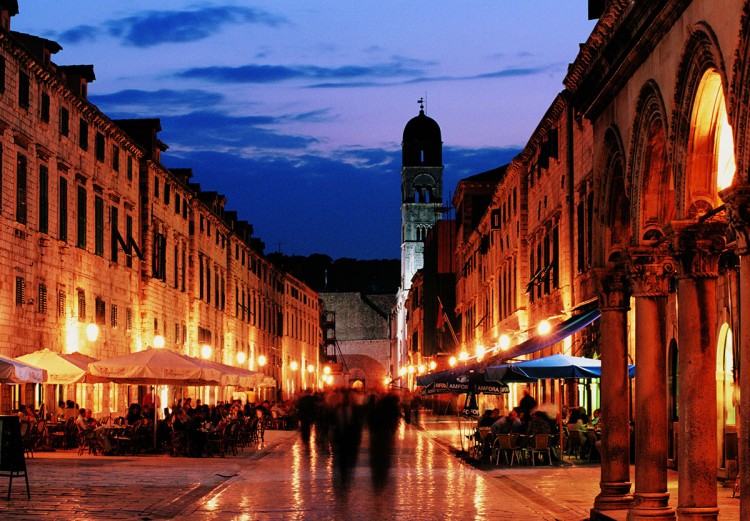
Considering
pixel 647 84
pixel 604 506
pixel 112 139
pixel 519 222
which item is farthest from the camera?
pixel 519 222

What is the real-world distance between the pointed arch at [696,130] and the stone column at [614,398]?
369cm

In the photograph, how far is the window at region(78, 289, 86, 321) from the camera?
4103 cm

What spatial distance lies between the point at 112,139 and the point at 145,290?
292 inches

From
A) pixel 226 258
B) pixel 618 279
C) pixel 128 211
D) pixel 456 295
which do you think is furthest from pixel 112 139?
pixel 456 295

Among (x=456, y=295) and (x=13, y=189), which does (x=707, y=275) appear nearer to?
(x=13, y=189)

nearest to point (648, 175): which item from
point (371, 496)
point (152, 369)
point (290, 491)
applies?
point (371, 496)

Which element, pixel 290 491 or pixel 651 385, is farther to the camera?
pixel 290 491

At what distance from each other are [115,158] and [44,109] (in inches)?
A: 368

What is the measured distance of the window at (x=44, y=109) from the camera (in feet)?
122

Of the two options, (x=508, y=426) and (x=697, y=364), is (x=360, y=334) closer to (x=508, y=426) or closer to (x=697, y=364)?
(x=508, y=426)

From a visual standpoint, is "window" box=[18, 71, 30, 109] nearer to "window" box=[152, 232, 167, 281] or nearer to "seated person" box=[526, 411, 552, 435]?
"seated person" box=[526, 411, 552, 435]

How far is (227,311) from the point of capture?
72.7m

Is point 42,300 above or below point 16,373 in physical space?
above

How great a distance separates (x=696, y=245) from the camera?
13680mm
